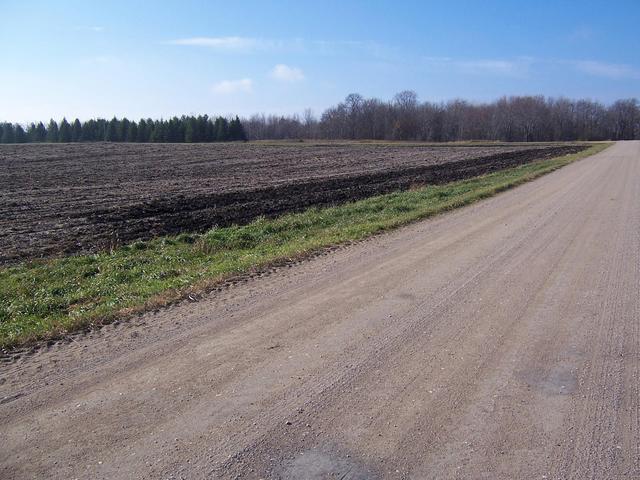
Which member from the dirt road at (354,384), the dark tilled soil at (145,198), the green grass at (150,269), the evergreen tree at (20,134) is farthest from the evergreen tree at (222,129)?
the dirt road at (354,384)

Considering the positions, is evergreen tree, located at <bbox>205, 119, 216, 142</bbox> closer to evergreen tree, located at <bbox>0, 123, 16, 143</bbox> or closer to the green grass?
evergreen tree, located at <bbox>0, 123, 16, 143</bbox>

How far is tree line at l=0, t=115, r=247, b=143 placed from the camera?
447 ft

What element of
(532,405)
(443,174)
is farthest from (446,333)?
(443,174)

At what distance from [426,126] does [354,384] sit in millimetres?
149514

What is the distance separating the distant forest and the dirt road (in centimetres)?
13313

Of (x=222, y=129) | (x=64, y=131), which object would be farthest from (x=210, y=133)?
(x=64, y=131)

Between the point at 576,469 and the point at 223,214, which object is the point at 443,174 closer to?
the point at 223,214

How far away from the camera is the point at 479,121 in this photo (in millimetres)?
148000

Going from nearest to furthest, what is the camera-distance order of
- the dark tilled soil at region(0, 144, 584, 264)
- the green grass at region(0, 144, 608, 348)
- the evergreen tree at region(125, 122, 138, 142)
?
the green grass at region(0, 144, 608, 348) < the dark tilled soil at region(0, 144, 584, 264) < the evergreen tree at region(125, 122, 138, 142)

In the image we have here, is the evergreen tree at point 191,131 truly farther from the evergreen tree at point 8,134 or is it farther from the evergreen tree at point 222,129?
the evergreen tree at point 8,134

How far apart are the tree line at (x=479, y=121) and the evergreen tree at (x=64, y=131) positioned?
5594 centimetres

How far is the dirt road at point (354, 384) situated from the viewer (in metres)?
4.07

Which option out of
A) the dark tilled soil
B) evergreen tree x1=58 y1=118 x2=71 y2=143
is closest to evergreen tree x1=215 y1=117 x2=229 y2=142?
evergreen tree x1=58 y1=118 x2=71 y2=143

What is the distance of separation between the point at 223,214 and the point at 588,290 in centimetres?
1314
